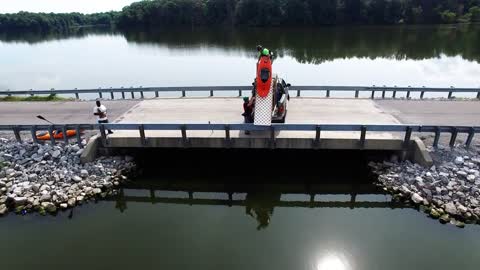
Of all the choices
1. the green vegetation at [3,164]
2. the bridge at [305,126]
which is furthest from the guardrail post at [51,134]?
the green vegetation at [3,164]

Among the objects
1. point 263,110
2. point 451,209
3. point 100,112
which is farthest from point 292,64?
point 451,209

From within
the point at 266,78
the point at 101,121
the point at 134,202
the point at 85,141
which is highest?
the point at 266,78

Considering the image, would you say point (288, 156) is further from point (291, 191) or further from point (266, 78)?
point (266, 78)

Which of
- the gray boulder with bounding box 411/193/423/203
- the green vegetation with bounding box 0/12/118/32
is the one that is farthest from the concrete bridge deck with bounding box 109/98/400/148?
the green vegetation with bounding box 0/12/118/32

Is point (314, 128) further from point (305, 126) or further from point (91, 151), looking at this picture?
point (91, 151)

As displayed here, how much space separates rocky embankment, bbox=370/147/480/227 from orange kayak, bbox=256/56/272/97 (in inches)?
198

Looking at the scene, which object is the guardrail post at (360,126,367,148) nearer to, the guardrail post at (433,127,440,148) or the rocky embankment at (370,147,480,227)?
the rocky embankment at (370,147,480,227)

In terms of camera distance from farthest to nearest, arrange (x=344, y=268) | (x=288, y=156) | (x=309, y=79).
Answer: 1. (x=309, y=79)
2. (x=288, y=156)
3. (x=344, y=268)

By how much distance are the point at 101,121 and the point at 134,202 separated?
136 inches

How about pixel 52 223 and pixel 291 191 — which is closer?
pixel 52 223

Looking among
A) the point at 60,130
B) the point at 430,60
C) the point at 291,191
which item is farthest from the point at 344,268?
the point at 430,60

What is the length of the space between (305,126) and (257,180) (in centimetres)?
271

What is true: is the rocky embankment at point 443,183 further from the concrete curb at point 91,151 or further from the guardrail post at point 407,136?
the concrete curb at point 91,151

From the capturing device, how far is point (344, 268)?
881 centimetres
